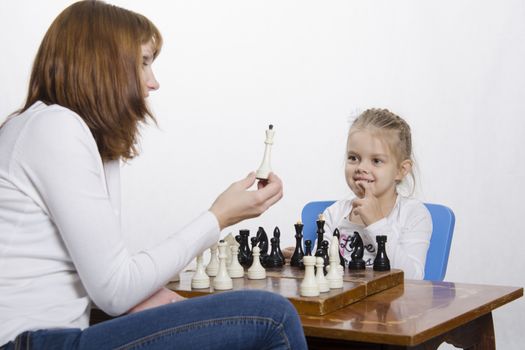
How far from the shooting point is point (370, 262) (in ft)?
8.97

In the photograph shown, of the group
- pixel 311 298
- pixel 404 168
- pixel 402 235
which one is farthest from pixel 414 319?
pixel 404 168

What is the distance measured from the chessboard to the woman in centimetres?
20

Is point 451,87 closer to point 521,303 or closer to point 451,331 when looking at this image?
point 521,303

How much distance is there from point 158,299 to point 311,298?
35 cm

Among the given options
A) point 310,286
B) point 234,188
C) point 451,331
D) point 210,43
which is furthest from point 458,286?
point 210,43

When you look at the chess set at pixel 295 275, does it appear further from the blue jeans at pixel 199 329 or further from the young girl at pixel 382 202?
the young girl at pixel 382 202

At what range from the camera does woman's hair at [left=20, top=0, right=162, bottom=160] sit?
5.83 ft

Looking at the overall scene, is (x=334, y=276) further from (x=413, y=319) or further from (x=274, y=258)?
(x=274, y=258)

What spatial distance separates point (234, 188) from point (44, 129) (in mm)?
484

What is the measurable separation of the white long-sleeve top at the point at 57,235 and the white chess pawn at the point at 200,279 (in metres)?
0.36

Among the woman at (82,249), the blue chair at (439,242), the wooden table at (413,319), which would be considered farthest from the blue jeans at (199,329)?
the blue chair at (439,242)

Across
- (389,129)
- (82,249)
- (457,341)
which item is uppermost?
(389,129)

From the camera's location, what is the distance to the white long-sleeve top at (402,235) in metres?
2.67

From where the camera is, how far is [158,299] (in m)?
1.82
